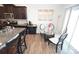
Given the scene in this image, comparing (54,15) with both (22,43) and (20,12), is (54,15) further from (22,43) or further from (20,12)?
(22,43)

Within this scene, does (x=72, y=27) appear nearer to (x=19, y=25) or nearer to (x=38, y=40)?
(x=38, y=40)

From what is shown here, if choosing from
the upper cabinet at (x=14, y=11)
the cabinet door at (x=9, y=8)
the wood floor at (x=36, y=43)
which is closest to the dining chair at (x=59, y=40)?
the wood floor at (x=36, y=43)

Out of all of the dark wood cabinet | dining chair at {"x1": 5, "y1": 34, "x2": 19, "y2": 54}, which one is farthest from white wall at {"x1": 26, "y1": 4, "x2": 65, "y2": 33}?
dining chair at {"x1": 5, "y1": 34, "x2": 19, "y2": 54}

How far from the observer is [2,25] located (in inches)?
35.9

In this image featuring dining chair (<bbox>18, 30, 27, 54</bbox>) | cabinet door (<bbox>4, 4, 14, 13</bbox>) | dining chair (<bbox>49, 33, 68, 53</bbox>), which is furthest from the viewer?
dining chair (<bbox>18, 30, 27, 54</bbox>)

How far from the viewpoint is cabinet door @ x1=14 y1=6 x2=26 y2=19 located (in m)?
0.84

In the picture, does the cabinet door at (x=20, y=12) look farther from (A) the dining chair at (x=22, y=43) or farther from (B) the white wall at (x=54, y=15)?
(A) the dining chair at (x=22, y=43)

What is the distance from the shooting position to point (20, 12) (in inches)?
35.0

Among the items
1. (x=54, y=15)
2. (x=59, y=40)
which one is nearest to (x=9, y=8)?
(x=54, y=15)

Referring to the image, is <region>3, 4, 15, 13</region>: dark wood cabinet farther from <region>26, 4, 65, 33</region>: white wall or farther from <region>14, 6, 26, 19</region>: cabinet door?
<region>26, 4, 65, 33</region>: white wall

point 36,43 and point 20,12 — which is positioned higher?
point 20,12

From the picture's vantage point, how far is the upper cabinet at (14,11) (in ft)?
2.65

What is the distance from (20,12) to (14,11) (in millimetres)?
59

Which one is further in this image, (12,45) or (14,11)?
(12,45)
